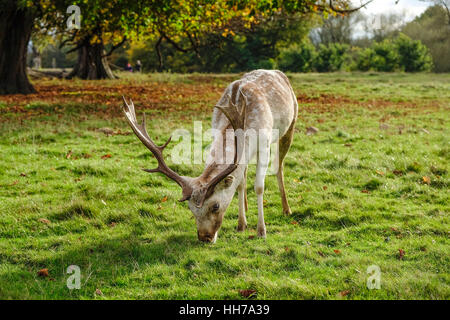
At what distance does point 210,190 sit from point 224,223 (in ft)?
4.61

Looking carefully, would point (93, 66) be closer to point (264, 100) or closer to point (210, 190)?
point (264, 100)

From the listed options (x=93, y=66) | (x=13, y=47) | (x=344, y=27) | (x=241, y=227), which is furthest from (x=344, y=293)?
(x=344, y=27)

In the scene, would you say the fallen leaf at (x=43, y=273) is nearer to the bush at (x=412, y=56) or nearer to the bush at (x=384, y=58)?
the bush at (x=384, y=58)

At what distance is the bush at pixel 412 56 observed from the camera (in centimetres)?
3828

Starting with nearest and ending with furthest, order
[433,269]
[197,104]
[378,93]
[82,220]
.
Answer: [433,269], [82,220], [197,104], [378,93]

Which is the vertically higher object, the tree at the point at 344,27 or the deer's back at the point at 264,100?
the tree at the point at 344,27

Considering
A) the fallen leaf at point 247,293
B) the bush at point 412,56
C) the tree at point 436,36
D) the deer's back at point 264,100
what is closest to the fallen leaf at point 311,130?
the deer's back at point 264,100

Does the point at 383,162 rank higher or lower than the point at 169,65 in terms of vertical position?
lower

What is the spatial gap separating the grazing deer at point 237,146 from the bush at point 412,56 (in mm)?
35614

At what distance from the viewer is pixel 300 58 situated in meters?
43.0
